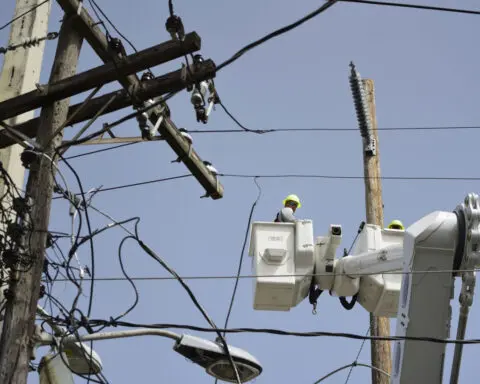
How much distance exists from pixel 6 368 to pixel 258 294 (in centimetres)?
392

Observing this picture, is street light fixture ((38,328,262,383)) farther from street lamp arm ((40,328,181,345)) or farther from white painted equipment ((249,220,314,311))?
white painted equipment ((249,220,314,311))

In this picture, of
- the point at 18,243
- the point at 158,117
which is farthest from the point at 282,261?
the point at 18,243

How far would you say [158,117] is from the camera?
9164 mm

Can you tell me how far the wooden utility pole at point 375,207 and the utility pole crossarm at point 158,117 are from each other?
346cm

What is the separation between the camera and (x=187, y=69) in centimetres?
845

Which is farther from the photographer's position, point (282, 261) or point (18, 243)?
point (282, 261)

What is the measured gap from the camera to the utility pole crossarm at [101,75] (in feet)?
27.6

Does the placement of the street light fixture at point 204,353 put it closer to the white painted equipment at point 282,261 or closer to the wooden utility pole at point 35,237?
the wooden utility pole at point 35,237

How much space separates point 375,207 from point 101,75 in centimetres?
600

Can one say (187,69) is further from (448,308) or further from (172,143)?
(448,308)

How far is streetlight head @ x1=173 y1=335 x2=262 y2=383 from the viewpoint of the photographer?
27.1 ft

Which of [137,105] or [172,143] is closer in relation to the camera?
[137,105]

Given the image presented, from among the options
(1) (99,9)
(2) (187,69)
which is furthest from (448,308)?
(1) (99,9)

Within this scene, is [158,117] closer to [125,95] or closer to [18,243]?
[125,95]
